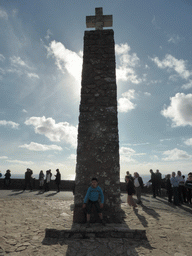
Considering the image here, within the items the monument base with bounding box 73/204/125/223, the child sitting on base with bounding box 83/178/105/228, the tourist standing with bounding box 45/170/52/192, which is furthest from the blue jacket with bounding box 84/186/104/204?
the tourist standing with bounding box 45/170/52/192

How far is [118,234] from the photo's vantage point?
13.1ft

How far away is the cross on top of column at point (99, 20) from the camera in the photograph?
6.12 m

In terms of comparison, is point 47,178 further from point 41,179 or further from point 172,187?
point 172,187

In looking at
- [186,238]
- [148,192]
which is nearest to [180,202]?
[148,192]

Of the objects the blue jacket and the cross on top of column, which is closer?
the blue jacket

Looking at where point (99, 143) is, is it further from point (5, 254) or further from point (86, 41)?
point (86, 41)

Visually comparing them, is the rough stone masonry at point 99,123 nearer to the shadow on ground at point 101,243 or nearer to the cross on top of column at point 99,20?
the cross on top of column at point 99,20

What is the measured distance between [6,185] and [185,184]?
45.9 ft

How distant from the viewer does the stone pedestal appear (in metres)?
4.82

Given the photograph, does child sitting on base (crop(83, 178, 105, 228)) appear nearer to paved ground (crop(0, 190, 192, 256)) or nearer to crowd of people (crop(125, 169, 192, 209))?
paved ground (crop(0, 190, 192, 256))

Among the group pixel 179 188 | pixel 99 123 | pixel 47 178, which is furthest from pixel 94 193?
pixel 47 178

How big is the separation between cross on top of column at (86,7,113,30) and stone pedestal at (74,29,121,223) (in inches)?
13.3

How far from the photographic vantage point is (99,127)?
5.25m

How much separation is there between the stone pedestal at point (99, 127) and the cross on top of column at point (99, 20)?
338 mm
